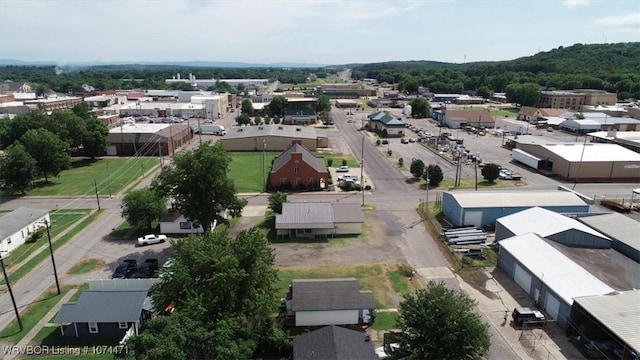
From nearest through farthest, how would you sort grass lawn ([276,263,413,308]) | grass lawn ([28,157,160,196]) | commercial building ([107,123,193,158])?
grass lawn ([276,263,413,308]), grass lawn ([28,157,160,196]), commercial building ([107,123,193,158])

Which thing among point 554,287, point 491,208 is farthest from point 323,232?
point 554,287

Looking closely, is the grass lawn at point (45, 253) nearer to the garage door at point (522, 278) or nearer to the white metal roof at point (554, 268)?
the garage door at point (522, 278)

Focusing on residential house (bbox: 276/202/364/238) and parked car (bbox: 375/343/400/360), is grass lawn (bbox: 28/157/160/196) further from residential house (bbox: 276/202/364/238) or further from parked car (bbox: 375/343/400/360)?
parked car (bbox: 375/343/400/360)

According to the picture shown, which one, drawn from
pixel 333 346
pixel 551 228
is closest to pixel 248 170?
pixel 551 228

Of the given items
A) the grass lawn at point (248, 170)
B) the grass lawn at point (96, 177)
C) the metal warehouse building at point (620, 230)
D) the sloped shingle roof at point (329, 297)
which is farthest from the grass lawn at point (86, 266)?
the metal warehouse building at point (620, 230)

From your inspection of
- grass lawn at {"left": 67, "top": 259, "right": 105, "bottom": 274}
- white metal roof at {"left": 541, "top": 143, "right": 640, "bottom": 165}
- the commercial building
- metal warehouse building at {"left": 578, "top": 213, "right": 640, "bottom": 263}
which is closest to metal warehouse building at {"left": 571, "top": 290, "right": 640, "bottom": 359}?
metal warehouse building at {"left": 578, "top": 213, "right": 640, "bottom": 263}

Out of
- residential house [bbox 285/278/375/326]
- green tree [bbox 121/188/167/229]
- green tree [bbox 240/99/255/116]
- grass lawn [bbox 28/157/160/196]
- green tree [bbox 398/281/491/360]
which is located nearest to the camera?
green tree [bbox 398/281/491/360]
